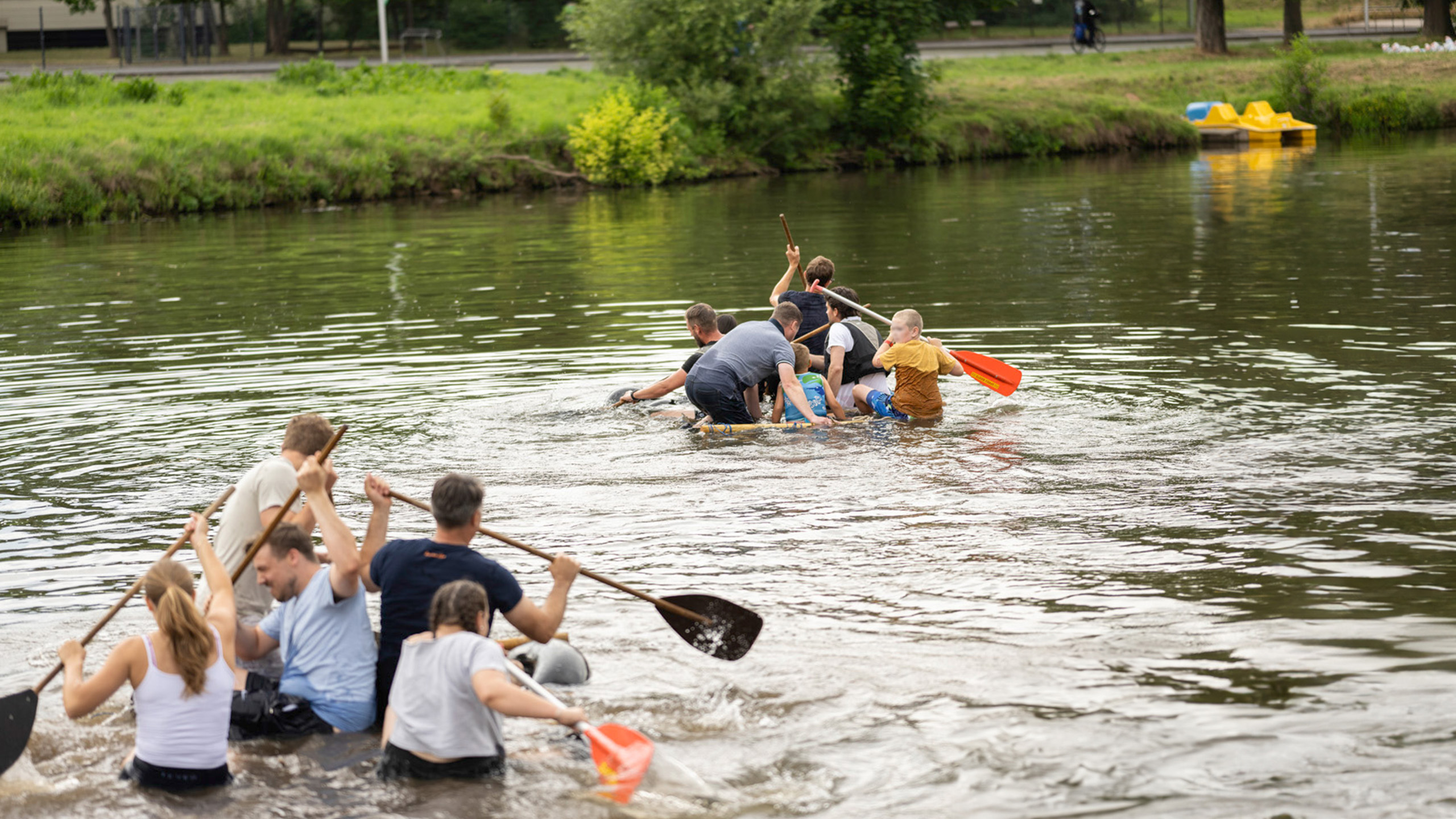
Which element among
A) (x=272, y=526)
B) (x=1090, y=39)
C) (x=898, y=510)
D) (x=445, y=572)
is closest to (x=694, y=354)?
(x=898, y=510)

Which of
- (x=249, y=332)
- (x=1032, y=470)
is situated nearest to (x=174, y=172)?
(x=249, y=332)

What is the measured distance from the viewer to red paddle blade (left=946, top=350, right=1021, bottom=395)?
46.5 ft

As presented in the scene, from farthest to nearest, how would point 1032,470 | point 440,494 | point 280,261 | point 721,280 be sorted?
point 280,261 < point 721,280 < point 1032,470 < point 440,494

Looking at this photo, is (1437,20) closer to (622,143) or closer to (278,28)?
(622,143)

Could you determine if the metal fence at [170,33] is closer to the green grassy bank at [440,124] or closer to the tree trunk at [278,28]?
the tree trunk at [278,28]

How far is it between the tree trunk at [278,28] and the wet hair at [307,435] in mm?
55372

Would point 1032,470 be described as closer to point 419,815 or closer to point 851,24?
point 419,815

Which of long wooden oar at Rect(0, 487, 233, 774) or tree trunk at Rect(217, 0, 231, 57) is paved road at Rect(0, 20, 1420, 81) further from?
long wooden oar at Rect(0, 487, 233, 774)

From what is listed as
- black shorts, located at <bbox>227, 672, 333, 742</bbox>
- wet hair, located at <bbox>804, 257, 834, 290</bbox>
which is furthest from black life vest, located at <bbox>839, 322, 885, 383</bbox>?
black shorts, located at <bbox>227, 672, 333, 742</bbox>

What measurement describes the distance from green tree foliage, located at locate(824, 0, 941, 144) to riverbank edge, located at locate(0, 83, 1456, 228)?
1074 mm

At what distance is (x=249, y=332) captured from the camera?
789 inches

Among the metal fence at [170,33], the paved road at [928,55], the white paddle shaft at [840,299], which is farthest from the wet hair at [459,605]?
the metal fence at [170,33]

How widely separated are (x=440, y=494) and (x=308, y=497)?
639 millimetres

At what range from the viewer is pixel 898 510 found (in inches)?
418
